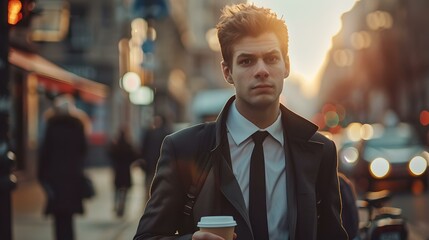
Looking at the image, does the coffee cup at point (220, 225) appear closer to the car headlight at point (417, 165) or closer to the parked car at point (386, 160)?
the parked car at point (386, 160)

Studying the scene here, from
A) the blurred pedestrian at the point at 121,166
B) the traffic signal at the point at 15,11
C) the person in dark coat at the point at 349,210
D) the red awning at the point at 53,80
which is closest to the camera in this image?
the person in dark coat at the point at 349,210

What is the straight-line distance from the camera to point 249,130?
3150 millimetres

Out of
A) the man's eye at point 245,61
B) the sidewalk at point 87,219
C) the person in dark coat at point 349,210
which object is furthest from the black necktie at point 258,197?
the sidewalk at point 87,219

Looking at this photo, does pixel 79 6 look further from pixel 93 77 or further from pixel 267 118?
pixel 267 118

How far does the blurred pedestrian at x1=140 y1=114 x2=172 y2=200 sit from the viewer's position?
14.8 meters

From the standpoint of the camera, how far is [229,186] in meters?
3.01

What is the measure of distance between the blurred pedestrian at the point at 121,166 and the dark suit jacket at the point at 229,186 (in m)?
12.5

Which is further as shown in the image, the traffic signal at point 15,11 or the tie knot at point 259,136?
the traffic signal at point 15,11

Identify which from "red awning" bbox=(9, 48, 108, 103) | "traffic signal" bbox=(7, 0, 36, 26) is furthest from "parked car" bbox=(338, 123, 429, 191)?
"traffic signal" bbox=(7, 0, 36, 26)

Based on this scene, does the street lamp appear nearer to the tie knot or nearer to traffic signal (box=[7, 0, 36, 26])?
traffic signal (box=[7, 0, 36, 26])

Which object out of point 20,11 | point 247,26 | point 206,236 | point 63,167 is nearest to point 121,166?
point 63,167

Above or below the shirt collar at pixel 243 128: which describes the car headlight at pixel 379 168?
above

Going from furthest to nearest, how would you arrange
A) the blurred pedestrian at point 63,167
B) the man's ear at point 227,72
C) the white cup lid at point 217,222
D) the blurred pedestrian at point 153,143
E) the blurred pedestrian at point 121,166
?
1. the blurred pedestrian at point 121,166
2. the blurred pedestrian at point 153,143
3. the blurred pedestrian at point 63,167
4. the man's ear at point 227,72
5. the white cup lid at point 217,222

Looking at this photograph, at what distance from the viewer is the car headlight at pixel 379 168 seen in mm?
19500
